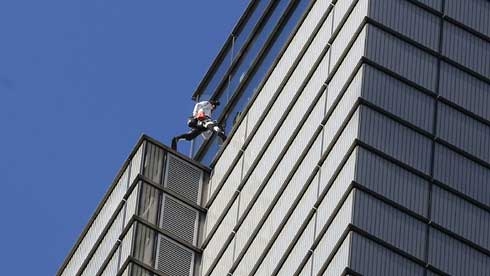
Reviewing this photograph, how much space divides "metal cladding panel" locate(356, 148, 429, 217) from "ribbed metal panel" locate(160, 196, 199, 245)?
14.2 m

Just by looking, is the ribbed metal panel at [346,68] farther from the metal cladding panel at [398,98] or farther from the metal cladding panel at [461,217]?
the metal cladding panel at [461,217]

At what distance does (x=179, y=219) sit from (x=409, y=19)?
1390 cm

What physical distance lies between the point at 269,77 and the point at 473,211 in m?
12.1

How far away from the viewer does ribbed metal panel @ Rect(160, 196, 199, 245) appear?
11944cm

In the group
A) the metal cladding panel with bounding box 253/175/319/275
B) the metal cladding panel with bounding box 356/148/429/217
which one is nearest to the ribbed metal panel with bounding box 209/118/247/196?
the metal cladding panel with bounding box 253/175/319/275

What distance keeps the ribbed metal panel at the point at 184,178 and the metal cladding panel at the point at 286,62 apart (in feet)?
14.9

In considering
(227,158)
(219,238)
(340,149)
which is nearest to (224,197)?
(227,158)

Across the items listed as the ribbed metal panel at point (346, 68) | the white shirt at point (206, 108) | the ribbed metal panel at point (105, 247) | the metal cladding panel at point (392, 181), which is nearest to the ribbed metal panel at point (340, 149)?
the metal cladding panel at point (392, 181)

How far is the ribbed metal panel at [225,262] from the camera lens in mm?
114062

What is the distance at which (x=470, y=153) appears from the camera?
108812 mm

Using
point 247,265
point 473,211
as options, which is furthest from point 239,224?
point 473,211

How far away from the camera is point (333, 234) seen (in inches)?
4146

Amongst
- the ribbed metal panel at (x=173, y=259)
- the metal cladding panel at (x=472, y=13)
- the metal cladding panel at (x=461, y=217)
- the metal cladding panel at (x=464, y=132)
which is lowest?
the ribbed metal panel at (x=173, y=259)

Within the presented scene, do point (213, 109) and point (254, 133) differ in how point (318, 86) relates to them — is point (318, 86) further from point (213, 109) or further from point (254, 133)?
point (213, 109)
